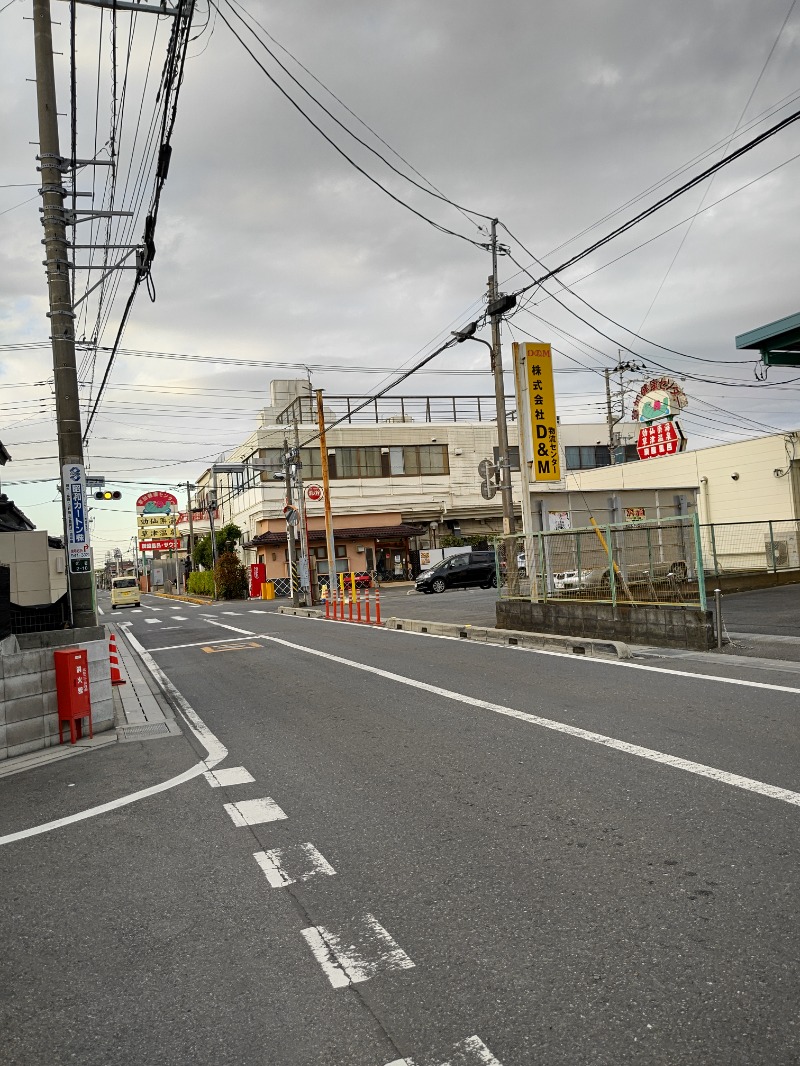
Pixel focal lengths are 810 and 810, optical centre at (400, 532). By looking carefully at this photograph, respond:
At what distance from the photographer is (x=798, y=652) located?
1197 cm

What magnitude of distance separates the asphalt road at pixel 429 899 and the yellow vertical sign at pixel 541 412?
31.4 feet

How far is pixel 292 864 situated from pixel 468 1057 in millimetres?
2207

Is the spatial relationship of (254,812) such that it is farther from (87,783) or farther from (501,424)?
(501,424)

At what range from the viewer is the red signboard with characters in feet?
111

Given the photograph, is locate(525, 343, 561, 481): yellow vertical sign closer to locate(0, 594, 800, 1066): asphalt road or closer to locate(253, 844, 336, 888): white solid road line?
locate(0, 594, 800, 1066): asphalt road

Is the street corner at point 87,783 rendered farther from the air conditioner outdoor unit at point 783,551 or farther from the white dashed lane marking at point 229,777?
the air conditioner outdoor unit at point 783,551

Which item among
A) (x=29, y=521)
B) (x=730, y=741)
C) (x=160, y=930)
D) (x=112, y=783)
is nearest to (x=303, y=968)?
(x=160, y=930)

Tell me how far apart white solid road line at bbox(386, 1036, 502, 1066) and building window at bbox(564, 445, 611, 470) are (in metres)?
63.8

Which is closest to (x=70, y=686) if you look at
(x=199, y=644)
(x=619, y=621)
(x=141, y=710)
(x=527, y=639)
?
(x=141, y=710)

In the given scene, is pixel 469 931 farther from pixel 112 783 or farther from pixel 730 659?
pixel 730 659

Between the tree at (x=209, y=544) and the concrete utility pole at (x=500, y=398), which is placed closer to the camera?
the concrete utility pole at (x=500, y=398)

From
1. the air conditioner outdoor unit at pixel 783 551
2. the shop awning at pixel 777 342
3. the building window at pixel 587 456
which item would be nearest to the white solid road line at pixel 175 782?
the shop awning at pixel 777 342

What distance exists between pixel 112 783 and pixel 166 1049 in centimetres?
466

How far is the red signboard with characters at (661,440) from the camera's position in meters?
33.9
